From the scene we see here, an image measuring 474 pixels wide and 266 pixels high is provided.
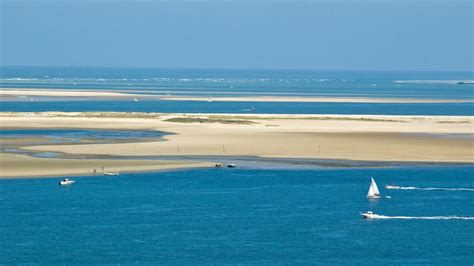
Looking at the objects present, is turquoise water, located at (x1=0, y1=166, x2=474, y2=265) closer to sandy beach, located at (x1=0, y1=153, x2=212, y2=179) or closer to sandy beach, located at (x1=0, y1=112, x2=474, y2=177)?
sandy beach, located at (x1=0, y1=153, x2=212, y2=179)

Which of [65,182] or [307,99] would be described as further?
[307,99]

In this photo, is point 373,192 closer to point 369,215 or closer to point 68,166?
point 369,215

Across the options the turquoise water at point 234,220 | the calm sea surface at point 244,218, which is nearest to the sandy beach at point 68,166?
the calm sea surface at point 244,218

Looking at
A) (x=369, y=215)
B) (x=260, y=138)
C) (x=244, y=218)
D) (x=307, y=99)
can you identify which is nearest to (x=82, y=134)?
(x=260, y=138)

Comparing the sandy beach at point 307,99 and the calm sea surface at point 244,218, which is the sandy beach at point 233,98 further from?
the calm sea surface at point 244,218

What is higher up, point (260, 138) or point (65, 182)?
point (65, 182)

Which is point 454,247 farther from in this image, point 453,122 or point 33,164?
point 453,122

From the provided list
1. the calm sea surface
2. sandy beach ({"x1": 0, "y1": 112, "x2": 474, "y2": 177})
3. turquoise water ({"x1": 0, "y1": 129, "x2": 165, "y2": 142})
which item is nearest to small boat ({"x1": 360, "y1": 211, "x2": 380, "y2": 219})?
the calm sea surface
